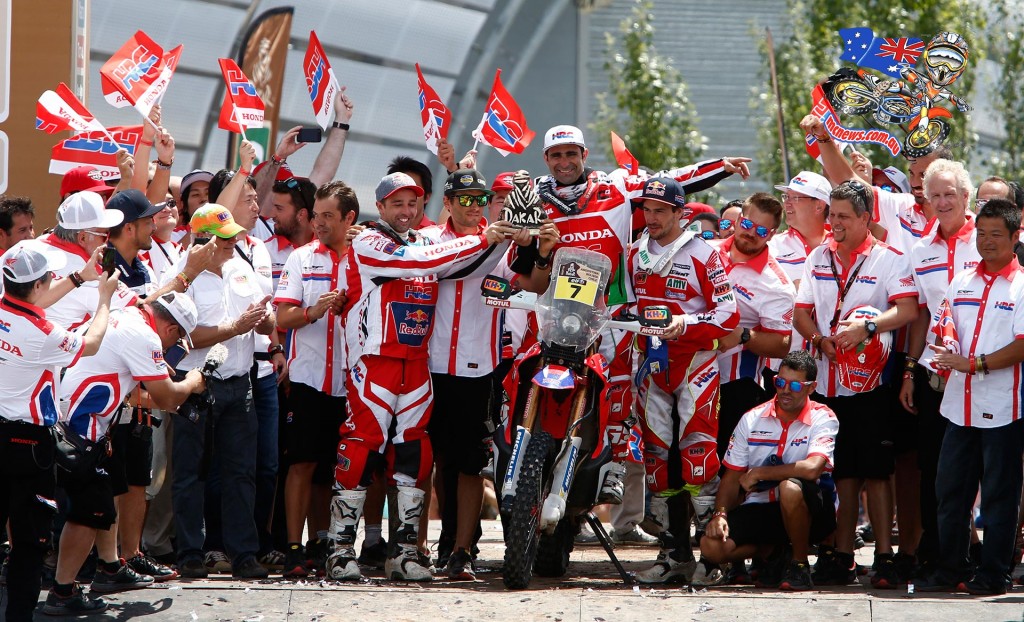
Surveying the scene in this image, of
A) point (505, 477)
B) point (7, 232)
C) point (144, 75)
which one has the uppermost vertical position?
point (144, 75)

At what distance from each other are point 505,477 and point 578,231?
1.48 m

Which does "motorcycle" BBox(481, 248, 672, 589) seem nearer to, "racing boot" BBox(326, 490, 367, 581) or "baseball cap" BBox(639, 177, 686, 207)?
"baseball cap" BBox(639, 177, 686, 207)

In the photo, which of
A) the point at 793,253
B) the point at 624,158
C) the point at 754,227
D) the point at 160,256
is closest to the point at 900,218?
the point at 793,253

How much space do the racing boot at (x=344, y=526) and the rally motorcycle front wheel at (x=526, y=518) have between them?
0.96 m

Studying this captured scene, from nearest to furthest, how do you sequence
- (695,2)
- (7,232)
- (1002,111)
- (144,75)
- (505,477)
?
(505,477)
(7,232)
(144,75)
(1002,111)
(695,2)

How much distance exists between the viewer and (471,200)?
759 cm

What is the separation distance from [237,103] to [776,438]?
4.19 meters

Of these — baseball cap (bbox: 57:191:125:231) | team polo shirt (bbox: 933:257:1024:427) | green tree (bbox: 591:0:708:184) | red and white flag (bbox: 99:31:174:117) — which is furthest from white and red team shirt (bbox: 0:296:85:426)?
green tree (bbox: 591:0:708:184)

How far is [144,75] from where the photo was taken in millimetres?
8406

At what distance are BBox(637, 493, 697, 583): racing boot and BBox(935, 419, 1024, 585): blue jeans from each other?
1.36 metres

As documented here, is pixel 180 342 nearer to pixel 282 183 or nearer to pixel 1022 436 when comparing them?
pixel 282 183

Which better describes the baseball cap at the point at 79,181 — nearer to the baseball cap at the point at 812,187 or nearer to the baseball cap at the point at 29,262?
the baseball cap at the point at 29,262

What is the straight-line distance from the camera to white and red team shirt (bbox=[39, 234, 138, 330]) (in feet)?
21.4

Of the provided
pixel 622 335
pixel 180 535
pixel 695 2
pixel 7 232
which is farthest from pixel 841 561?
pixel 695 2
